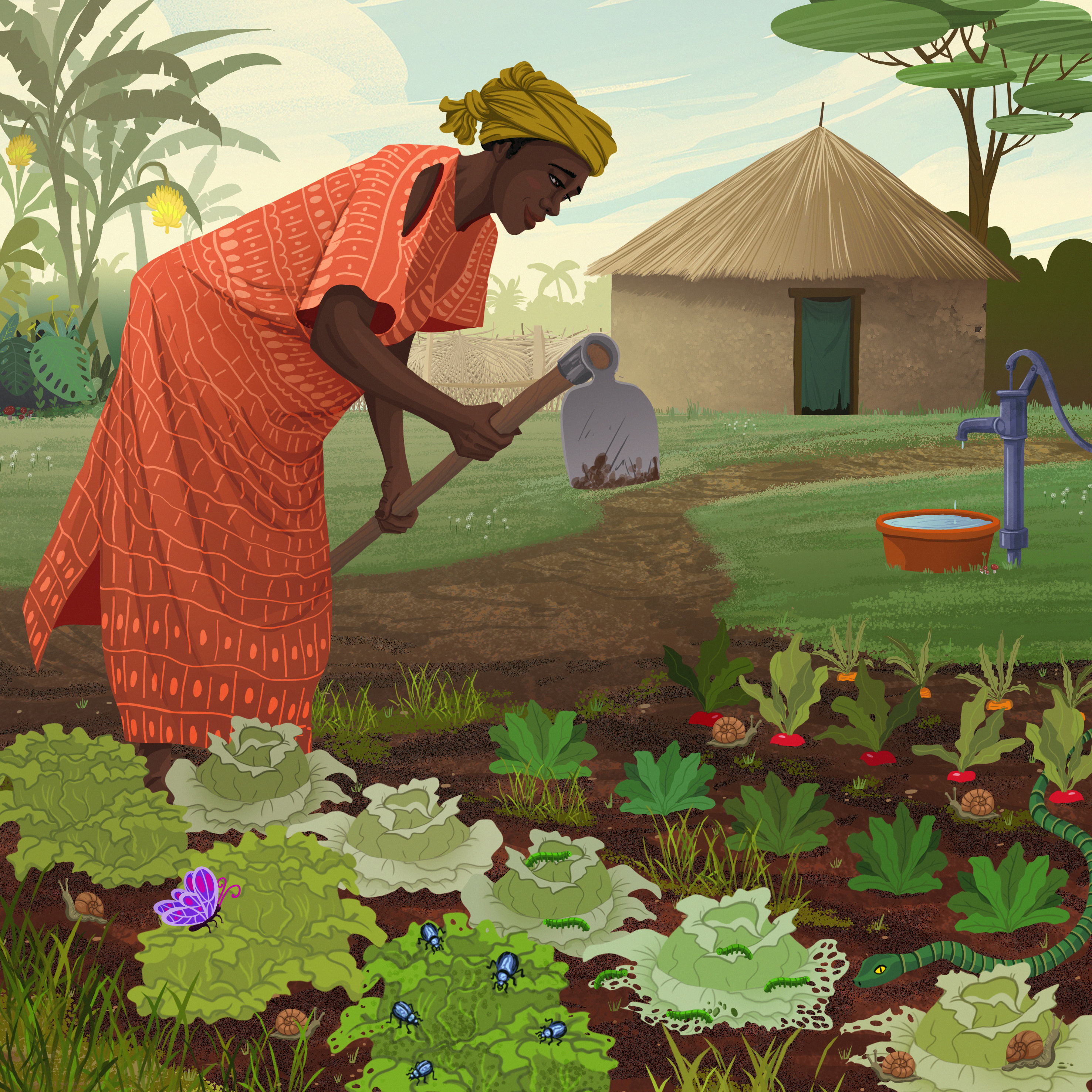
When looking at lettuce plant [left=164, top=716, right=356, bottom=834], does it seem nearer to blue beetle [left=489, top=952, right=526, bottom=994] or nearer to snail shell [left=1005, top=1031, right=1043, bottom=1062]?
blue beetle [left=489, top=952, right=526, bottom=994]

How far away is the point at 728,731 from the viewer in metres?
3.41

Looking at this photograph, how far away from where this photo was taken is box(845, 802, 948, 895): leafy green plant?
2.41 meters

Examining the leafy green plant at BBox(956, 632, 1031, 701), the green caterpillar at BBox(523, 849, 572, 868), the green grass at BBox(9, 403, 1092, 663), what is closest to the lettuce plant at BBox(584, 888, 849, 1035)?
the green caterpillar at BBox(523, 849, 572, 868)

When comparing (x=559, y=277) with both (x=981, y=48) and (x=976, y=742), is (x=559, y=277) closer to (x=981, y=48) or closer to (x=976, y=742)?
(x=981, y=48)

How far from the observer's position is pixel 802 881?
262 centimetres

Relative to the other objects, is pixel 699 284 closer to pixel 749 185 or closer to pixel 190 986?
pixel 749 185

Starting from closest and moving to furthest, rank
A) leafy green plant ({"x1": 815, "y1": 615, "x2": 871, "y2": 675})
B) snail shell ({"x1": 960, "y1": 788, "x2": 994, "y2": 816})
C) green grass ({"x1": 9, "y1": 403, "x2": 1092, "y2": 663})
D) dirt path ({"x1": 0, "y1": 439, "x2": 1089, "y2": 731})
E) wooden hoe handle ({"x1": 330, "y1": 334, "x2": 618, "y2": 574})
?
wooden hoe handle ({"x1": 330, "y1": 334, "x2": 618, "y2": 574})
snail shell ({"x1": 960, "y1": 788, "x2": 994, "y2": 816})
leafy green plant ({"x1": 815, "y1": 615, "x2": 871, "y2": 675})
dirt path ({"x1": 0, "y1": 439, "x2": 1089, "y2": 731})
green grass ({"x1": 9, "y1": 403, "x2": 1092, "y2": 663})

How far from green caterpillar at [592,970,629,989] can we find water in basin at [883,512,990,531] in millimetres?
3744

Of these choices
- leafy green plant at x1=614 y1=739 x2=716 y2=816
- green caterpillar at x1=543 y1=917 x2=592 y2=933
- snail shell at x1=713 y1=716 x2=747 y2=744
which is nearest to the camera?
green caterpillar at x1=543 y1=917 x2=592 y2=933

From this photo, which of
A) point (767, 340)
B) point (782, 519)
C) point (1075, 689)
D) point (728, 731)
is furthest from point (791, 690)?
point (767, 340)

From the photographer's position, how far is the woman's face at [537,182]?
2455mm

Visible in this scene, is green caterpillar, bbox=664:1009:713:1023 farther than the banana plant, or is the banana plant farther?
the banana plant

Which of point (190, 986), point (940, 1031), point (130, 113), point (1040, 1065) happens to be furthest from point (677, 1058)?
point (130, 113)

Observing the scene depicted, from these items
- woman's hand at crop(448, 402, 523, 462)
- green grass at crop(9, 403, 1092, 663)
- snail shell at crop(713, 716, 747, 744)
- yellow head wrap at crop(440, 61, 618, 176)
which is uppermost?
yellow head wrap at crop(440, 61, 618, 176)
